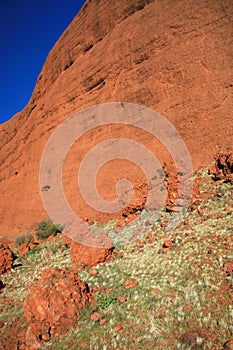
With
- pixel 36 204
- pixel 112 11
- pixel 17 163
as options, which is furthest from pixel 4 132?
pixel 112 11

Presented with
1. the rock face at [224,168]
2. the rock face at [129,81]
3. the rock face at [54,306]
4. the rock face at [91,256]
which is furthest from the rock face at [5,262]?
the rock face at [224,168]

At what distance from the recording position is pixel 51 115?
24078mm

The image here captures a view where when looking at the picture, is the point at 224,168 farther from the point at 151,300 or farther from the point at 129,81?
the point at 129,81

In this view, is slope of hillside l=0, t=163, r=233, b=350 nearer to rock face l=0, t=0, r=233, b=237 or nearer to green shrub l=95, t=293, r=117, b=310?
green shrub l=95, t=293, r=117, b=310

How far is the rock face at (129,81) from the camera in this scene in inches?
567

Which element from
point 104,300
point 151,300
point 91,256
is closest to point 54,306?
point 104,300

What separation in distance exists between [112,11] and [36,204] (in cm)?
1869

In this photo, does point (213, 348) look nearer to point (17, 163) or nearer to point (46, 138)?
point (46, 138)

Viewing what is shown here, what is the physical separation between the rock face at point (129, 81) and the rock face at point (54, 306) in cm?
857

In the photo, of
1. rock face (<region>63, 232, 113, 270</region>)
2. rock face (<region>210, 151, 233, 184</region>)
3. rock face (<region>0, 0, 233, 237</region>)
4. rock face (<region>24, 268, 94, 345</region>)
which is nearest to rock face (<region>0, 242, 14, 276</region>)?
rock face (<region>63, 232, 113, 270</region>)

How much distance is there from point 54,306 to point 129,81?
1702cm

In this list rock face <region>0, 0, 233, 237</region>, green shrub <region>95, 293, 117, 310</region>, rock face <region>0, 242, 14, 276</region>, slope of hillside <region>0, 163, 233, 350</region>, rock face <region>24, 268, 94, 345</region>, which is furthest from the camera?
rock face <region>0, 0, 233, 237</region>

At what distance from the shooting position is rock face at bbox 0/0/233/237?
14.4 meters

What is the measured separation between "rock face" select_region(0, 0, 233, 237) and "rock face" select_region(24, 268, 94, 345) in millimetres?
8568
